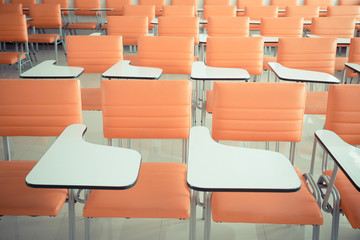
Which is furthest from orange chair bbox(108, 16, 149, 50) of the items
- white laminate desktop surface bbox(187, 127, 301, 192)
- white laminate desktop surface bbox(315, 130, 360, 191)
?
white laminate desktop surface bbox(315, 130, 360, 191)

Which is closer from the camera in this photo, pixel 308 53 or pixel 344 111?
pixel 344 111

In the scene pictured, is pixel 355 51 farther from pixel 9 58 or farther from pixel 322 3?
pixel 322 3

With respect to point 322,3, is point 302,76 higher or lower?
lower

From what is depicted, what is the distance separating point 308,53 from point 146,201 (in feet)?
8.26

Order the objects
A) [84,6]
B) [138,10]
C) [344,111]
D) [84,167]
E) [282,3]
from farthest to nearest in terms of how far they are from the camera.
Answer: [84,6] → [282,3] → [138,10] → [344,111] → [84,167]

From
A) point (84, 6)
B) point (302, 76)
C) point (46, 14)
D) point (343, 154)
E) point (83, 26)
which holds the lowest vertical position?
point (343, 154)

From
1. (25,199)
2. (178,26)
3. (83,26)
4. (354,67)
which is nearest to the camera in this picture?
(25,199)

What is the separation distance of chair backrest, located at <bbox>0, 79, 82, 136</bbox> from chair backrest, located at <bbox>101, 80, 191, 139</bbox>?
0.20 m

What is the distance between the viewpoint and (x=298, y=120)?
2.17 m

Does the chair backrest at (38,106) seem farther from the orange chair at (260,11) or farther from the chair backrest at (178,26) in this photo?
the orange chair at (260,11)

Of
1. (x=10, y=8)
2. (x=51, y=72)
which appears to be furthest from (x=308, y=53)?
(x=10, y=8)

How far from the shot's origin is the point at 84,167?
5.15 ft

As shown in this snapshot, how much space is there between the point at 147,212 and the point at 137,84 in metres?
0.78

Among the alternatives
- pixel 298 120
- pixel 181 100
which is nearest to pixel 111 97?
pixel 181 100
